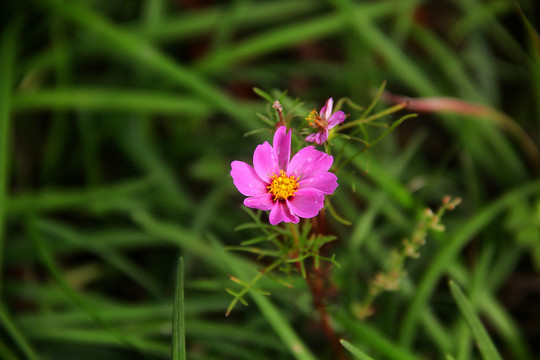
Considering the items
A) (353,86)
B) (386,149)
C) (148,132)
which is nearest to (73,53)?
(148,132)

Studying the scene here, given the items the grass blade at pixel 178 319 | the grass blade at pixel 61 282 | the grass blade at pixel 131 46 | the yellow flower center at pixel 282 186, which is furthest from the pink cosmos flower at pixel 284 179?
the grass blade at pixel 131 46

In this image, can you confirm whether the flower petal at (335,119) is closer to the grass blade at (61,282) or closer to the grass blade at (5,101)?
the grass blade at (61,282)

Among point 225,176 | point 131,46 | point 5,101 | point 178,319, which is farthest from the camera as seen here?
point 225,176

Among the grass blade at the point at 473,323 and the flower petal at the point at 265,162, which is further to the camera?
the grass blade at the point at 473,323

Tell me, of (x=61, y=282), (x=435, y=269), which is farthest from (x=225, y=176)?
(x=435, y=269)

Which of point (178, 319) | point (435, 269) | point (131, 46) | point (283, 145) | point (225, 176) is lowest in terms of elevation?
point (178, 319)

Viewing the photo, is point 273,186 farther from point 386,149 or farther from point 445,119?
point 445,119

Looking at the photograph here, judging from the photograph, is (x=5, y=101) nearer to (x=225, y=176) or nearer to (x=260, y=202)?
(x=225, y=176)
